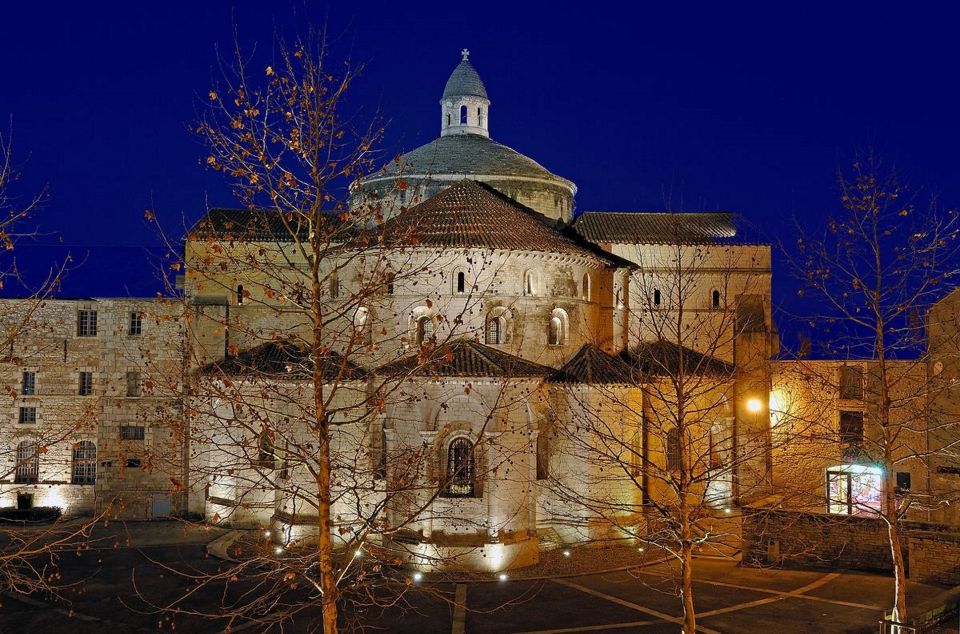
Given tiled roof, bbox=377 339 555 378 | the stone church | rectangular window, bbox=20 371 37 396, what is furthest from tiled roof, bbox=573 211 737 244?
rectangular window, bbox=20 371 37 396

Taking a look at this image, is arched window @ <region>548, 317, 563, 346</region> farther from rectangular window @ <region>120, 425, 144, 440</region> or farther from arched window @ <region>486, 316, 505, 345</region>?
rectangular window @ <region>120, 425, 144, 440</region>

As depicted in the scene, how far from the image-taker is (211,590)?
2700cm

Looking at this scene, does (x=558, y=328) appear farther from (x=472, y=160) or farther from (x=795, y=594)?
(x=472, y=160)

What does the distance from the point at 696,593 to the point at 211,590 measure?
14.8 meters

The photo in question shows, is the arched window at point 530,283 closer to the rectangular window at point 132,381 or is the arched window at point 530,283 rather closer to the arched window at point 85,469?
the rectangular window at point 132,381

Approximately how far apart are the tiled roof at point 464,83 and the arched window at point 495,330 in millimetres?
20983

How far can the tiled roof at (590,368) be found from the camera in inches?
1256

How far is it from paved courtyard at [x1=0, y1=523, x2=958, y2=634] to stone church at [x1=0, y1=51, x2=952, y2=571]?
199 cm

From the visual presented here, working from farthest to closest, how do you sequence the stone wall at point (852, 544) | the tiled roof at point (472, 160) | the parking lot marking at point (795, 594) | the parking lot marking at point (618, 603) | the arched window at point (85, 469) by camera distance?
the tiled roof at point (472, 160)
the arched window at point (85, 469)
the stone wall at point (852, 544)
the parking lot marking at point (795, 594)
the parking lot marking at point (618, 603)

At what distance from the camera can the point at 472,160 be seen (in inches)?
1767

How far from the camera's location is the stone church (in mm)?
29297

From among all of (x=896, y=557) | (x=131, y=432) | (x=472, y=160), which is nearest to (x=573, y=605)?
(x=896, y=557)

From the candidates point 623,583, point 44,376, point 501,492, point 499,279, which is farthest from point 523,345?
point 44,376

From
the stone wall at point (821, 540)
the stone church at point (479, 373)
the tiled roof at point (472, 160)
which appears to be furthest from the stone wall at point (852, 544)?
the tiled roof at point (472, 160)
